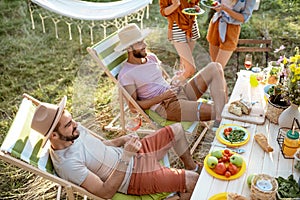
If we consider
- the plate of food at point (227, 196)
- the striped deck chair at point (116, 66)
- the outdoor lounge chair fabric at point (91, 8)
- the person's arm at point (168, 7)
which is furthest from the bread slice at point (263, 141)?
the outdoor lounge chair fabric at point (91, 8)

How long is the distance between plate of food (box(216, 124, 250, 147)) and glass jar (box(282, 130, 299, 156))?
0.22 meters

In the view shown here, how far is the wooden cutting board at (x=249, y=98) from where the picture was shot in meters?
2.46

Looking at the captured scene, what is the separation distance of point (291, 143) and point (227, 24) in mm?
1528

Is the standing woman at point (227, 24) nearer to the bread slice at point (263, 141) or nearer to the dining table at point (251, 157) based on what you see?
the dining table at point (251, 157)

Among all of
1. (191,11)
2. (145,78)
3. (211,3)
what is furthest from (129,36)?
(211,3)

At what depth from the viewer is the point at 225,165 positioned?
2.07 m


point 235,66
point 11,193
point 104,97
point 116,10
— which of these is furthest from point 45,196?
point 235,66

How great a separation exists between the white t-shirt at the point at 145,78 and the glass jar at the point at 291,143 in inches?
47.9

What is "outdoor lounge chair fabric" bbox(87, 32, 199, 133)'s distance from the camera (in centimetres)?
297

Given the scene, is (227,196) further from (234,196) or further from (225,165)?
(225,165)

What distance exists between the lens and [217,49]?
3.59 m

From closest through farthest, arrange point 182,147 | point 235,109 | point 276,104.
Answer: point 276,104 < point 235,109 < point 182,147

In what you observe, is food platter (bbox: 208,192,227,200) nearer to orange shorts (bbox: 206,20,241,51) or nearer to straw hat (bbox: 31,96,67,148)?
straw hat (bbox: 31,96,67,148)

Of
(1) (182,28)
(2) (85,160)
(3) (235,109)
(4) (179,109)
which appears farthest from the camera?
(1) (182,28)
